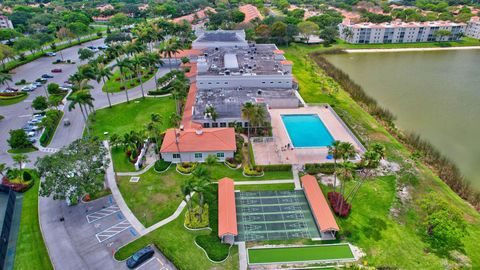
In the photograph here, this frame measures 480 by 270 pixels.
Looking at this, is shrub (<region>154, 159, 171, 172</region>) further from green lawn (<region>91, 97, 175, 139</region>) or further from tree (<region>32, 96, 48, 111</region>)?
tree (<region>32, 96, 48, 111</region>)

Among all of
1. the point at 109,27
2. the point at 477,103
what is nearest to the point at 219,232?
the point at 477,103

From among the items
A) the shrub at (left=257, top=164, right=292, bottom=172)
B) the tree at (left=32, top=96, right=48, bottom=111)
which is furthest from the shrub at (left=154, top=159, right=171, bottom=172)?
the tree at (left=32, top=96, right=48, bottom=111)

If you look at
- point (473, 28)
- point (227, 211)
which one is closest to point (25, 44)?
point (227, 211)

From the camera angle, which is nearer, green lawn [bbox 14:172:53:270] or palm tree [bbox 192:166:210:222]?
green lawn [bbox 14:172:53:270]

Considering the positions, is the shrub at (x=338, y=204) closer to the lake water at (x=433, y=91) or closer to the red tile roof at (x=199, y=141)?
the red tile roof at (x=199, y=141)

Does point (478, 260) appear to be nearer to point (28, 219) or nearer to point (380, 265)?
point (380, 265)

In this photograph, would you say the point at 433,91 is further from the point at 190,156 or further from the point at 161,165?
the point at 161,165

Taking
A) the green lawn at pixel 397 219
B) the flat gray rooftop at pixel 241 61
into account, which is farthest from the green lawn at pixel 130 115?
the green lawn at pixel 397 219
